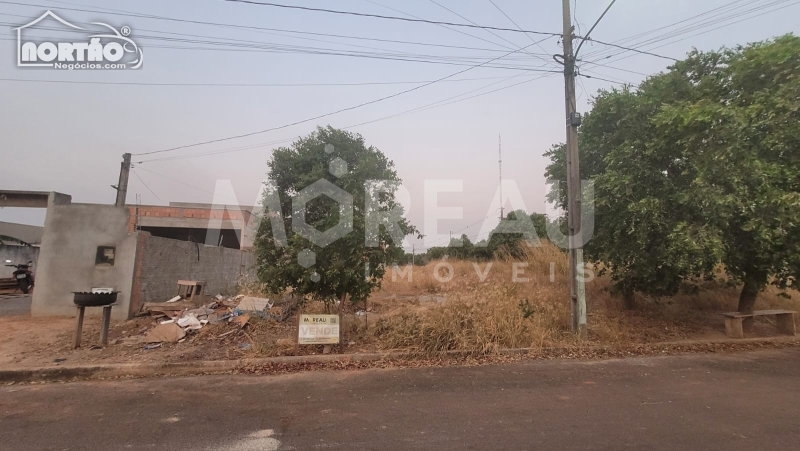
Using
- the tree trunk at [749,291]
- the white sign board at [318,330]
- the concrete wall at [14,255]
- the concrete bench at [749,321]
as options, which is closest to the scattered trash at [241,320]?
the white sign board at [318,330]

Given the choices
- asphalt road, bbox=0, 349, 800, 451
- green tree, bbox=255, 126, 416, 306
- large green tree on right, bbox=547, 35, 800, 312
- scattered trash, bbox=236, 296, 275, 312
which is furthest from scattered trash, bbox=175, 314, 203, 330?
large green tree on right, bbox=547, 35, 800, 312

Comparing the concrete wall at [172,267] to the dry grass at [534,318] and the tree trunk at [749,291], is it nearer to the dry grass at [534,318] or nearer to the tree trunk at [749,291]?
the dry grass at [534,318]

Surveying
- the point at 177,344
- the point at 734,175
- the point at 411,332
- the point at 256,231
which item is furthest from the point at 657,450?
the point at 177,344

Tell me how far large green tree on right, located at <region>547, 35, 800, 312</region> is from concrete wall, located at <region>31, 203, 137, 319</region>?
996cm

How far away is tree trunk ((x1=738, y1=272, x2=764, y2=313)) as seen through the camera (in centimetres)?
716

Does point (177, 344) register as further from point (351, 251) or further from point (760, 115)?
point (760, 115)

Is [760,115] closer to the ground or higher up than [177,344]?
higher up

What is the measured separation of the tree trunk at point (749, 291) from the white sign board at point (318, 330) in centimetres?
754

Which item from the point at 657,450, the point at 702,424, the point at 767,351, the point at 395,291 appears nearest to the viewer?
the point at 657,450

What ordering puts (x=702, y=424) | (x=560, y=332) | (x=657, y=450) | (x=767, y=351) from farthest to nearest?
(x=560, y=332) < (x=767, y=351) < (x=702, y=424) < (x=657, y=450)

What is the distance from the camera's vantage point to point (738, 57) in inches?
264

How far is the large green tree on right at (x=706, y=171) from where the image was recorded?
5.91m

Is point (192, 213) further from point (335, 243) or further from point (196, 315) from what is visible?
point (335, 243)

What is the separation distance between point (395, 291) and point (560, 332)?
6.74 metres
